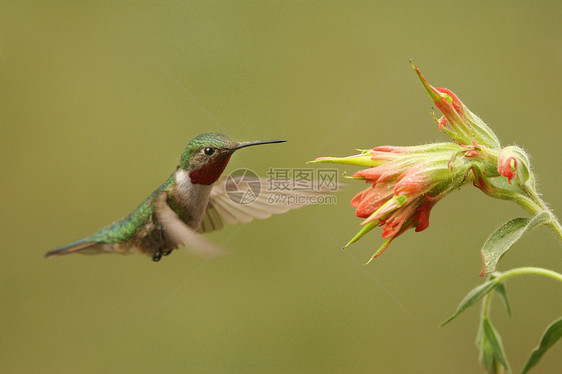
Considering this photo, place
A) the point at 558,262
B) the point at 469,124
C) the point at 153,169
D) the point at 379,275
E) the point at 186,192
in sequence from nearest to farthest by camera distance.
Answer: the point at 469,124 < the point at 186,192 < the point at 558,262 < the point at 379,275 < the point at 153,169

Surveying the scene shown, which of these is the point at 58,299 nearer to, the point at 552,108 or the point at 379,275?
the point at 379,275

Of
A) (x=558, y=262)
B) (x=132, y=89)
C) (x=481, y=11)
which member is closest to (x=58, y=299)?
(x=132, y=89)

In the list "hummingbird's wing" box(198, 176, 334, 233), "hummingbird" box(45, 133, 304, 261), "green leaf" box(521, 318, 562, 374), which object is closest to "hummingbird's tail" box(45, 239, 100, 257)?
"hummingbird" box(45, 133, 304, 261)

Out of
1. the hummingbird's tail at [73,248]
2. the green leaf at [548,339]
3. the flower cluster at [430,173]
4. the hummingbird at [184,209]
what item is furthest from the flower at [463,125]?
the hummingbird's tail at [73,248]

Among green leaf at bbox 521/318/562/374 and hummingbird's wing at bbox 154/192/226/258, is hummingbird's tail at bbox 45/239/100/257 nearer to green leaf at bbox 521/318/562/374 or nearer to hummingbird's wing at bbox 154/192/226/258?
hummingbird's wing at bbox 154/192/226/258

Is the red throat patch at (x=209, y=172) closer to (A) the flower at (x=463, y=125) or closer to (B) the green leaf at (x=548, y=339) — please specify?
(A) the flower at (x=463, y=125)

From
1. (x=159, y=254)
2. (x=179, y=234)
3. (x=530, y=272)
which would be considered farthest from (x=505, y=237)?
(x=159, y=254)

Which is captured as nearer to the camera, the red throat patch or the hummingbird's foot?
the red throat patch

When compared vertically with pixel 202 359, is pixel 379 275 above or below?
below
